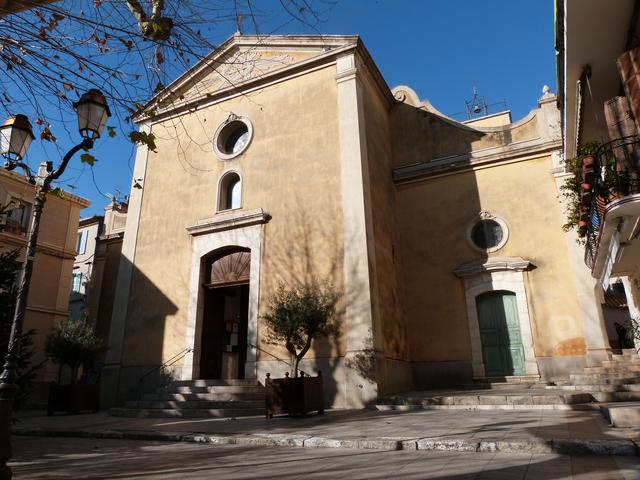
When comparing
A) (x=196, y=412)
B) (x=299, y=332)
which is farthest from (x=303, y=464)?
(x=196, y=412)

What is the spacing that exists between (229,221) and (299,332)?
4.43m

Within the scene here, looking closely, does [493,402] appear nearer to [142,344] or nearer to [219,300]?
[219,300]

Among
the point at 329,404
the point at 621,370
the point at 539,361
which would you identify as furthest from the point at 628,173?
the point at 329,404

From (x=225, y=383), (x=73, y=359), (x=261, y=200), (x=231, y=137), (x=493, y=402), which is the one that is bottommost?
(x=493, y=402)

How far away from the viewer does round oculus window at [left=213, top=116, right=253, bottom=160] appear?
45.8 ft

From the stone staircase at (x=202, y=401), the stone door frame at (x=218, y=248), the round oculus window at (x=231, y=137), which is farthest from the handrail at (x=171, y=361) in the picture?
the round oculus window at (x=231, y=137)

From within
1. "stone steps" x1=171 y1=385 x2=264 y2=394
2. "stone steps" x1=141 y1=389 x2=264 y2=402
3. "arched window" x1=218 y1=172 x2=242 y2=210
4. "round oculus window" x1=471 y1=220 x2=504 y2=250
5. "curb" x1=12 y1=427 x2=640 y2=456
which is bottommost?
"curb" x1=12 y1=427 x2=640 y2=456

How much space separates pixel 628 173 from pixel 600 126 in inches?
129

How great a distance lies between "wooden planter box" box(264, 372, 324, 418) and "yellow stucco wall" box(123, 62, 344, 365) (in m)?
1.81

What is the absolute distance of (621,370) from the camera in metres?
10.0

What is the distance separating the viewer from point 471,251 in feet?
42.1

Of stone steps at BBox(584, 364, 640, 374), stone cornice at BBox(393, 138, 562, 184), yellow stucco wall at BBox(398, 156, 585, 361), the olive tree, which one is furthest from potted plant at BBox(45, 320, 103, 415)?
stone steps at BBox(584, 364, 640, 374)

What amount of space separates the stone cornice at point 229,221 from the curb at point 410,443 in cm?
636

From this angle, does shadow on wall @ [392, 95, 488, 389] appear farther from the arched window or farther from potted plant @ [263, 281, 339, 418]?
the arched window
